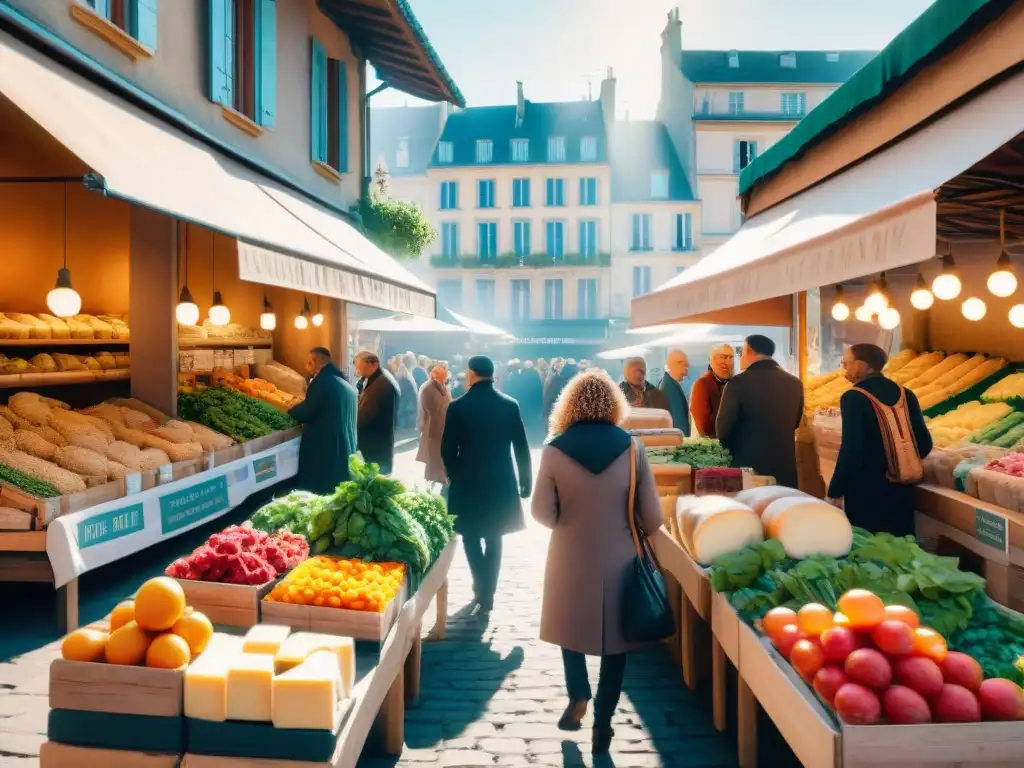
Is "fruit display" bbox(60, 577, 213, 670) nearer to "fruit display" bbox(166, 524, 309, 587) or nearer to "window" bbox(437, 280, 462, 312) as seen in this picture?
"fruit display" bbox(166, 524, 309, 587)

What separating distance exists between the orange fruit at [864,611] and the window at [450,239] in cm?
3913

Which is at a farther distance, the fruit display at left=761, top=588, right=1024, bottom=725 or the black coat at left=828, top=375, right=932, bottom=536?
the black coat at left=828, top=375, right=932, bottom=536

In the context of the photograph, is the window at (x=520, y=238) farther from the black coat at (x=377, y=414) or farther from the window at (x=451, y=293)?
the black coat at (x=377, y=414)

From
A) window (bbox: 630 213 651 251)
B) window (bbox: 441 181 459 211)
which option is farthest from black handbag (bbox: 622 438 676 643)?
window (bbox: 441 181 459 211)

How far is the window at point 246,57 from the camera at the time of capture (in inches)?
372

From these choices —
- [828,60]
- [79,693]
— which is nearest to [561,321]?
[828,60]

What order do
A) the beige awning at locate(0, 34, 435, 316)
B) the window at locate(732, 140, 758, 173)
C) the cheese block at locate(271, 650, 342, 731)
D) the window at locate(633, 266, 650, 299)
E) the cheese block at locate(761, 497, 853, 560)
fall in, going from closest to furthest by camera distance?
the cheese block at locate(271, 650, 342, 731)
the cheese block at locate(761, 497, 853, 560)
the beige awning at locate(0, 34, 435, 316)
the window at locate(732, 140, 758, 173)
the window at locate(633, 266, 650, 299)

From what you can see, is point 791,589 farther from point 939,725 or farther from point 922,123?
point 922,123

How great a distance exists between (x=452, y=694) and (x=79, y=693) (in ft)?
7.28

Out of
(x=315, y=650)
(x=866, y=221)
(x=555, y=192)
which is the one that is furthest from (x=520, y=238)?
(x=315, y=650)

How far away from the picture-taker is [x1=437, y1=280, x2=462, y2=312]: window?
41969 millimetres

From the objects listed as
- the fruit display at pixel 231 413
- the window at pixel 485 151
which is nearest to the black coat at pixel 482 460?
the fruit display at pixel 231 413

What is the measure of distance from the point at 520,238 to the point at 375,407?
3245cm

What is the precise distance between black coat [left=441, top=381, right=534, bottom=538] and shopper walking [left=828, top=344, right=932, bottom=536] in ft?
7.32
